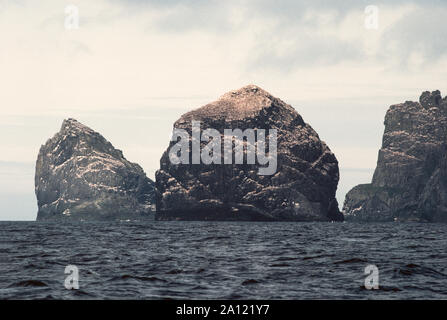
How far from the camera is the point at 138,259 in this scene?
3966 cm

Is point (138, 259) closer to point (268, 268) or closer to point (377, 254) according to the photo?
point (268, 268)

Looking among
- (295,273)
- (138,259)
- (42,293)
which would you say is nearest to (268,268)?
(295,273)

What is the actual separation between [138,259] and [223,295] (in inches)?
618

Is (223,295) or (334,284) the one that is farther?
(334,284)
